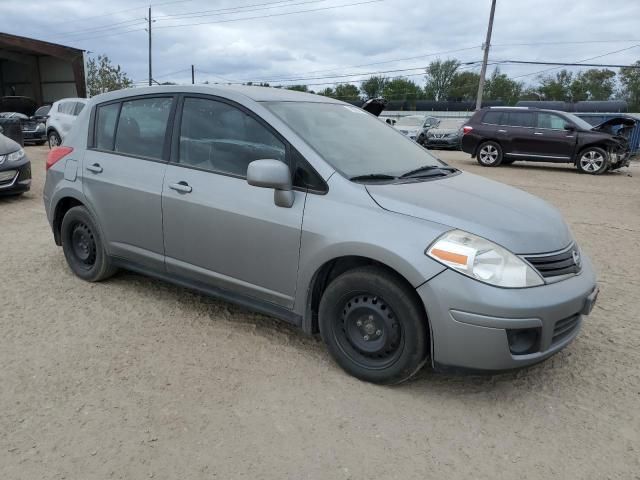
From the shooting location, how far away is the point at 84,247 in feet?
14.9

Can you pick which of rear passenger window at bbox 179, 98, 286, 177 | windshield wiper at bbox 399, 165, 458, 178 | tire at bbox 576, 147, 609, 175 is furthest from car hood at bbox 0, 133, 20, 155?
tire at bbox 576, 147, 609, 175

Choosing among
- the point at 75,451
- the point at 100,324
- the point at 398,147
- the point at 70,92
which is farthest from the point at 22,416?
the point at 70,92

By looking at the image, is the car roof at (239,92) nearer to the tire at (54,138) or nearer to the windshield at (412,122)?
the tire at (54,138)

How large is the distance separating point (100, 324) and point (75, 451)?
57.4 inches

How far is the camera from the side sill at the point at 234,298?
3275 mm

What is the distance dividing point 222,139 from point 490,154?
42.1 feet

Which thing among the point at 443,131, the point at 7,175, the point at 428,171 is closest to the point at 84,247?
the point at 428,171

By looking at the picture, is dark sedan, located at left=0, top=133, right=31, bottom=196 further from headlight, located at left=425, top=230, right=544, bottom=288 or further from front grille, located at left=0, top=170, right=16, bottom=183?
headlight, located at left=425, top=230, right=544, bottom=288

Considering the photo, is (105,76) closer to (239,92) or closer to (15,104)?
(15,104)

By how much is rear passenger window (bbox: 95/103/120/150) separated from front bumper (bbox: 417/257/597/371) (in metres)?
2.95

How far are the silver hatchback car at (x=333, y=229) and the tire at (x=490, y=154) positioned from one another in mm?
11668

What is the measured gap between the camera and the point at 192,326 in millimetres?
3756

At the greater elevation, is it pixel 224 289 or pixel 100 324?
pixel 224 289

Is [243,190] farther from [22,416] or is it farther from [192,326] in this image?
[22,416]
